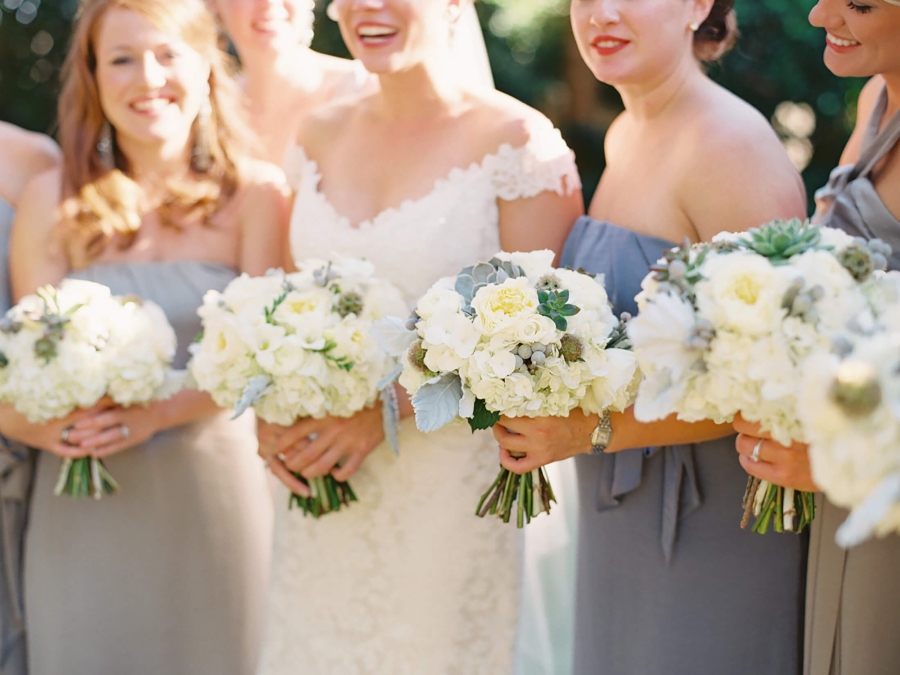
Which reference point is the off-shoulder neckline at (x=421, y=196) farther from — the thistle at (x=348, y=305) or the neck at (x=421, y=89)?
the thistle at (x=348, y=305)

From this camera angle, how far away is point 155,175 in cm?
388

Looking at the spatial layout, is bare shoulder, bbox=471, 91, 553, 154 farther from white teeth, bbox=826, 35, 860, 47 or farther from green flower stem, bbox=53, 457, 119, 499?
green flower stem, bbox=53, 457, 119, 499

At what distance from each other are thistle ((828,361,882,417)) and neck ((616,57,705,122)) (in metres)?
1.69

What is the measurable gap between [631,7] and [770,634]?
1.86 meters

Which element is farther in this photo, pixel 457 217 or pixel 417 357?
pixel 457 217

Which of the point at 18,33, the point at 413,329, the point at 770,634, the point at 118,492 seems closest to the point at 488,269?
the point at 413,329

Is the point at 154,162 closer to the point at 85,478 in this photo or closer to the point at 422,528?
the point at 85,478

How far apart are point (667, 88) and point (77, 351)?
2.09 meters

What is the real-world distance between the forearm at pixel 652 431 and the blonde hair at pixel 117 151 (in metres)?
1.92

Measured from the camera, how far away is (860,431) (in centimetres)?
146

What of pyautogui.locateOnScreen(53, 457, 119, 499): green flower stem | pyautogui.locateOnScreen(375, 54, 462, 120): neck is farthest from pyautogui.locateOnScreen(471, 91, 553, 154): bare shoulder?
pyautogui.locateOnScreen(53, 457, 119, 499): green flower stem

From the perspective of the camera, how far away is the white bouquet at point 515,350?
2324mm

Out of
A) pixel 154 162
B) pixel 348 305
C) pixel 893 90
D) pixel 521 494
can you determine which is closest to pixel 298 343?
pixel 348 305

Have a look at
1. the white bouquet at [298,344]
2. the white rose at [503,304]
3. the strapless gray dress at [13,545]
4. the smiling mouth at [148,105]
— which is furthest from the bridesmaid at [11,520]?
the white rose at [503,304]
